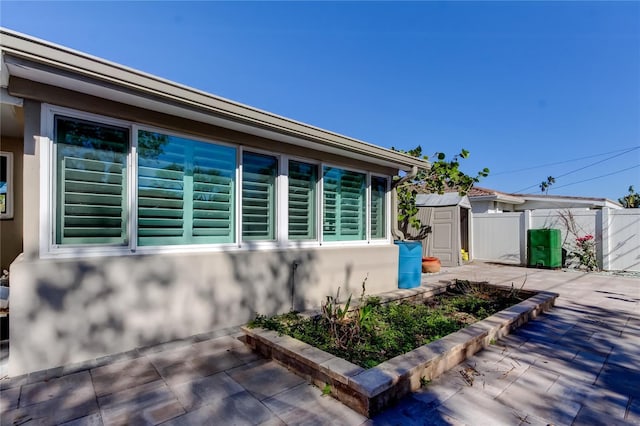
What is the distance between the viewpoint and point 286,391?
2.30m

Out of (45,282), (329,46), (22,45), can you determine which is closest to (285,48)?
(329,46)

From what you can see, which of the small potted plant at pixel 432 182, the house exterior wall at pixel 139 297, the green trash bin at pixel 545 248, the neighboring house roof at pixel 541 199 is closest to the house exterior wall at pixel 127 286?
the house exterior wall at pixel 139 297

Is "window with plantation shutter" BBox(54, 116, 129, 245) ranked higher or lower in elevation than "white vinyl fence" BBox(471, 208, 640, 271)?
higher

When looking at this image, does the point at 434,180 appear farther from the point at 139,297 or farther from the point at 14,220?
the point at 14,220

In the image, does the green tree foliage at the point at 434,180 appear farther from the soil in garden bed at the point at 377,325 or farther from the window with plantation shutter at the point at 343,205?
the soil in garden bed at the point at 377,325

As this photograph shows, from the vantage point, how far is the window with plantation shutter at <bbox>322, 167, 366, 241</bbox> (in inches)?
198

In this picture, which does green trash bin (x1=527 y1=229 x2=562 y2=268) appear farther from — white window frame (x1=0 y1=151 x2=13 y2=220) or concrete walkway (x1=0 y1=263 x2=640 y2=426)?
white window frame (x1=0 y1=151 x2=13 y2=220)

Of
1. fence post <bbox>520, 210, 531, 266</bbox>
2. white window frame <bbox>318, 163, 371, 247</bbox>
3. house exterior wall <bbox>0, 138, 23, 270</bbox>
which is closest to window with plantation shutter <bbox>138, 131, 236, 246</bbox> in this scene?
white window frame <bbox>318, 163, 371, 247</bbox>

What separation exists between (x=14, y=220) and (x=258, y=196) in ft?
10.9

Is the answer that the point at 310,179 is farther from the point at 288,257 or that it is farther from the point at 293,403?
the point at 293,403

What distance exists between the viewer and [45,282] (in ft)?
8.33

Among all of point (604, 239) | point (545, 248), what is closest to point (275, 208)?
point (545, 248)

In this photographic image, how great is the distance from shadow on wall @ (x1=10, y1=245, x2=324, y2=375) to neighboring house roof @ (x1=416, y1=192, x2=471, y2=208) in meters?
7.13

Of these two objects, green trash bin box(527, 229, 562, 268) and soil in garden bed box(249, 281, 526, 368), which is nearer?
soil in garden bed box(249, 281, 526, 368)
